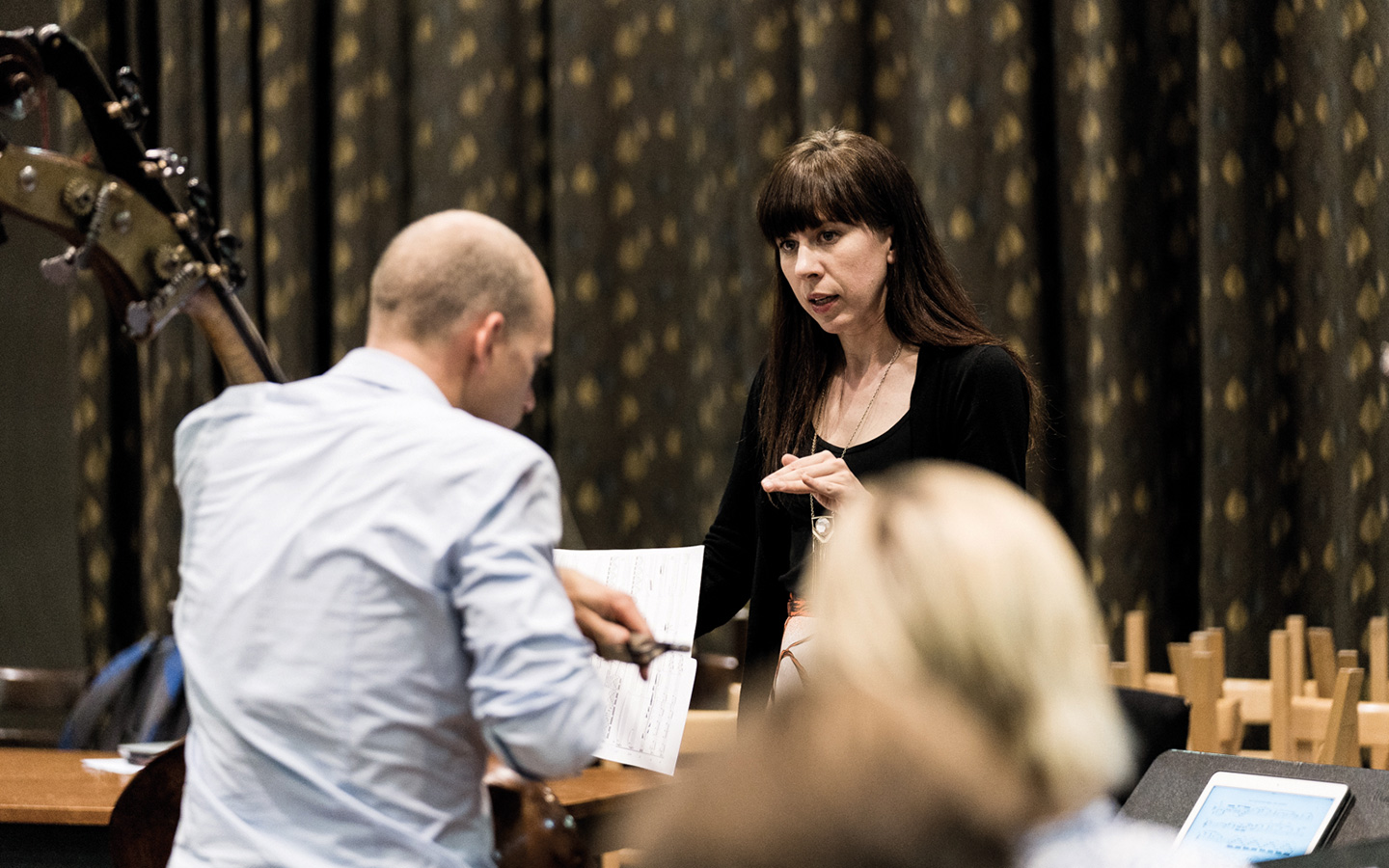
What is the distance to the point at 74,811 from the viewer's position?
204cm

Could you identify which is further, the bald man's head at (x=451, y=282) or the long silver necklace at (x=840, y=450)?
the long silver necklace at (x=840, y=450)

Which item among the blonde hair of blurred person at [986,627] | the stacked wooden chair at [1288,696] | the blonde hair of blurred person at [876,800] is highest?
the blonde hair of blurred person at [986,627]

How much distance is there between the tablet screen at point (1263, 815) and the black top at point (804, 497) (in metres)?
0.43

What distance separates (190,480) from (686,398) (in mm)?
2661

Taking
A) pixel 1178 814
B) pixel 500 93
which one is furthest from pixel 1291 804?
pixel 500 93

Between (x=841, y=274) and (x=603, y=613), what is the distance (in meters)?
0.67

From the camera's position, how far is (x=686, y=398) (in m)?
3.96

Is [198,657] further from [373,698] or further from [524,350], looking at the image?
[524,350]

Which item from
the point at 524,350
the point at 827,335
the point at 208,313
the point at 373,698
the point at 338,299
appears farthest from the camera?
the point at 338,299

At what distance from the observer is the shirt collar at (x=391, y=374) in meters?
1.29

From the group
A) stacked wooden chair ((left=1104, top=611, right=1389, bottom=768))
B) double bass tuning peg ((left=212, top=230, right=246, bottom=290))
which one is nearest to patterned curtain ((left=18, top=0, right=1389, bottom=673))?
stacked wooden chair ((left=1104, top=611, right=1389, bottom=768))

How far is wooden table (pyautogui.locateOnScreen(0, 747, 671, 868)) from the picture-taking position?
6.77 ft

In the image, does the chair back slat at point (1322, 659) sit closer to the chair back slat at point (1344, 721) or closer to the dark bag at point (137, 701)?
the chair back slat at point (1344, 721)

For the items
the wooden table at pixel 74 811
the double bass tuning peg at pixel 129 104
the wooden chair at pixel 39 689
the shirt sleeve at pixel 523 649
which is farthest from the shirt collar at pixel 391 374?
the wooden chair at pixel 39 689
